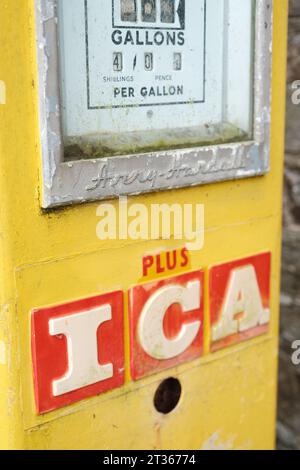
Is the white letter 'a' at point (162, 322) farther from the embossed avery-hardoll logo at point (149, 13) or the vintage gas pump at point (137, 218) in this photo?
the embossed avery-hardoll logo at point (149, 13)

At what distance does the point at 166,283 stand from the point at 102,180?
20 cm

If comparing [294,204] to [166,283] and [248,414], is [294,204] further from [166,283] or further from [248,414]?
[166,283]

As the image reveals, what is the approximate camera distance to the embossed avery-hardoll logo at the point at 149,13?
0.89 m

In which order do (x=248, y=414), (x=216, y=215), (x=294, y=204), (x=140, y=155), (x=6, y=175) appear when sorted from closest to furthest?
(x=6, y=175)
(x=140, y=155)
(x=216, y=215)
(x=248, y=414)
(x=294, y=204)

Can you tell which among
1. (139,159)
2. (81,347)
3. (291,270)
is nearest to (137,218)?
(139,159)

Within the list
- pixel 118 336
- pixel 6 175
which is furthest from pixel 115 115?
pixel 118 336

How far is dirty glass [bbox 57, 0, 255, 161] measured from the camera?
2.83ft

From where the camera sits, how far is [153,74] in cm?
94

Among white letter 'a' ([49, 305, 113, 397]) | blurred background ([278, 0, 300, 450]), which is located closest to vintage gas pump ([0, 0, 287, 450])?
white letter 'a' ([49, 305, 113, 397])

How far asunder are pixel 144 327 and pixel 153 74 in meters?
0.36

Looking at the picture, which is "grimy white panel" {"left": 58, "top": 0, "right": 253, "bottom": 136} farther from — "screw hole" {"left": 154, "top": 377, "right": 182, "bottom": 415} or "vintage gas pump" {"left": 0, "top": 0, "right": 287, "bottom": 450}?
"screw hole" {"left": 154, "top": 377, "right": 182, "bottom": 415}

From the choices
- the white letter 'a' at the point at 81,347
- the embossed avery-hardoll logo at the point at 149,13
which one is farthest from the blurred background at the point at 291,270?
the white letter 'a' at the point at 81,347

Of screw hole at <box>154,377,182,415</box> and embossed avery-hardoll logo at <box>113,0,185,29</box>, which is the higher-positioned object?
embossed avery-hardoll logo at <box>113,0,185,29</box>

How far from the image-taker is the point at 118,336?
95 cm
